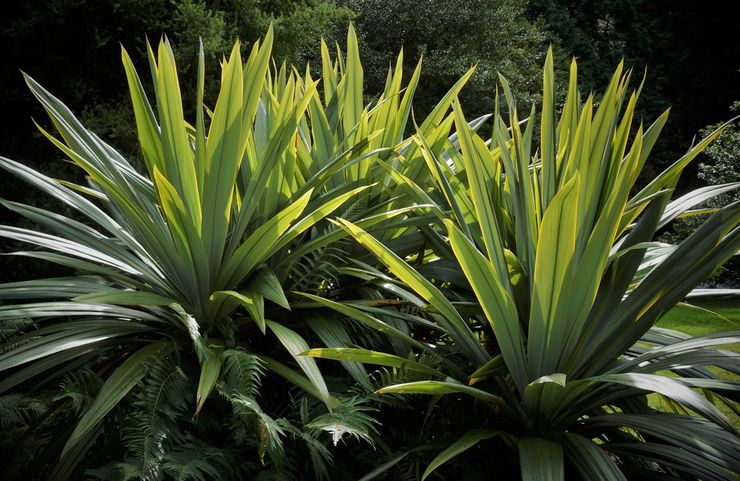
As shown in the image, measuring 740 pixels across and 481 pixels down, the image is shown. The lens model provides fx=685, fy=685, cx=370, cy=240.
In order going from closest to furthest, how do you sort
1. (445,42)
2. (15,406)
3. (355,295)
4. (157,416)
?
(157,416) < (15,406) < (355,295) < (445,42)

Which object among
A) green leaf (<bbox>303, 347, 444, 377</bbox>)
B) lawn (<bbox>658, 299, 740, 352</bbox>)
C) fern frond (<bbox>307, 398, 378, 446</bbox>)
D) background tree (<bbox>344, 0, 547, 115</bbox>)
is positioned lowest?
fern frond (<bbox>307, 398, 378, 446</bbox>)

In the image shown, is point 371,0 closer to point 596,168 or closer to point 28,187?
point 28,187

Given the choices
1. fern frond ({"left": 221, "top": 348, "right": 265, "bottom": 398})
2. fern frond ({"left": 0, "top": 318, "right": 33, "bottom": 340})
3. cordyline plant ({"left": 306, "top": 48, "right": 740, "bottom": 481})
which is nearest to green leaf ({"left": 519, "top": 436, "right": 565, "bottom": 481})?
cordyline plant ({"left": 306, "top": 48, "right": 740, "bottom": 481})

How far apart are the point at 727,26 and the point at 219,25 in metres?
14.2

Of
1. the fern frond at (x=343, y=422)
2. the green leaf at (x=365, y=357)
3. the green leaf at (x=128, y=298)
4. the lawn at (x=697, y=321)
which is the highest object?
the lawn at (x=697, y=321)

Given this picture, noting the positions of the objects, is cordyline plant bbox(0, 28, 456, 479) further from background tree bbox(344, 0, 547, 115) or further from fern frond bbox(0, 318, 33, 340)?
background tree bbox(344, 0, 547, 115)

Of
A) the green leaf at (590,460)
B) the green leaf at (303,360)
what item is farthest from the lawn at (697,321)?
the green leaf at (303,360)

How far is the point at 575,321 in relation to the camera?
1.80m

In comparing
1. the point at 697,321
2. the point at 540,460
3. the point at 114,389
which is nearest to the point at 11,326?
the point at 114,389

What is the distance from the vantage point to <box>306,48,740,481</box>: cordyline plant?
170 centimetres

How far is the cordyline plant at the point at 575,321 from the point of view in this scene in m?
1.70

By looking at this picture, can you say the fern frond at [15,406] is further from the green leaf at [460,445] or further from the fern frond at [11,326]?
the green leaf at [460,445]

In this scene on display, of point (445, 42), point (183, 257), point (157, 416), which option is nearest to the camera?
point (157, 416)

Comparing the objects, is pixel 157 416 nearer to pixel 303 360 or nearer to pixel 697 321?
pixel 303 360
